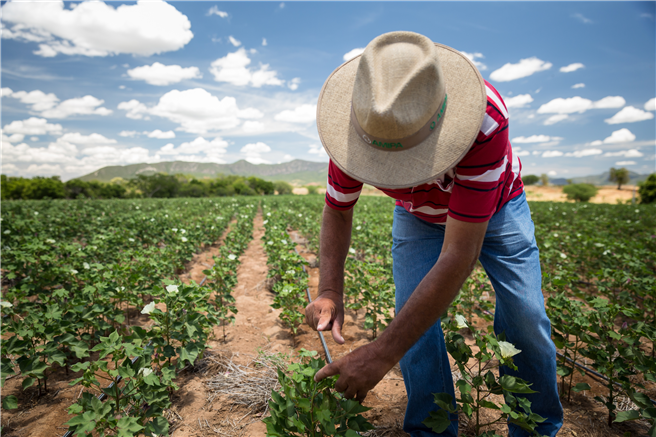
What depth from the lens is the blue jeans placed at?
155 cm

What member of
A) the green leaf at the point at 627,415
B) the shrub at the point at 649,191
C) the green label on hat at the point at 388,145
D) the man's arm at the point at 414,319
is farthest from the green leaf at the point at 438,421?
the shrub at the point at 649,191

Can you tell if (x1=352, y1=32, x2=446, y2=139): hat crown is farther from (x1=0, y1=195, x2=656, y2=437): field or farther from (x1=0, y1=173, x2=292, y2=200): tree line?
(x1=0, y1=173, x2=292, y2=200): tree line

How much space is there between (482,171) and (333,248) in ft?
2.65

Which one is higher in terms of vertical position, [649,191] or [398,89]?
[649,191]

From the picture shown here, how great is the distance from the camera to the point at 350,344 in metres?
3.07

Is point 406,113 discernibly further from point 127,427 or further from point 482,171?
point 127,427

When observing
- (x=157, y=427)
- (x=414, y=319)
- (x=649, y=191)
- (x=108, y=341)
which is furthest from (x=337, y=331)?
(x=649, y=191)

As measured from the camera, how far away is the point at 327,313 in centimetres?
144

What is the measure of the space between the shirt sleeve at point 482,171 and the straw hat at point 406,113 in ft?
0.40

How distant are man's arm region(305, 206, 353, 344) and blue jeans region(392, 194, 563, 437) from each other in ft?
1.21

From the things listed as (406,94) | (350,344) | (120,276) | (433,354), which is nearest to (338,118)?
(406,94)

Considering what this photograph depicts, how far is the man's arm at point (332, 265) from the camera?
4.91 ft

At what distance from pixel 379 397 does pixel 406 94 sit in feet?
7.09

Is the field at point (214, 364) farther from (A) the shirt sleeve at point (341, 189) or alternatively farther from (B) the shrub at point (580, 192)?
(B) the shrub at point (580, 192)
